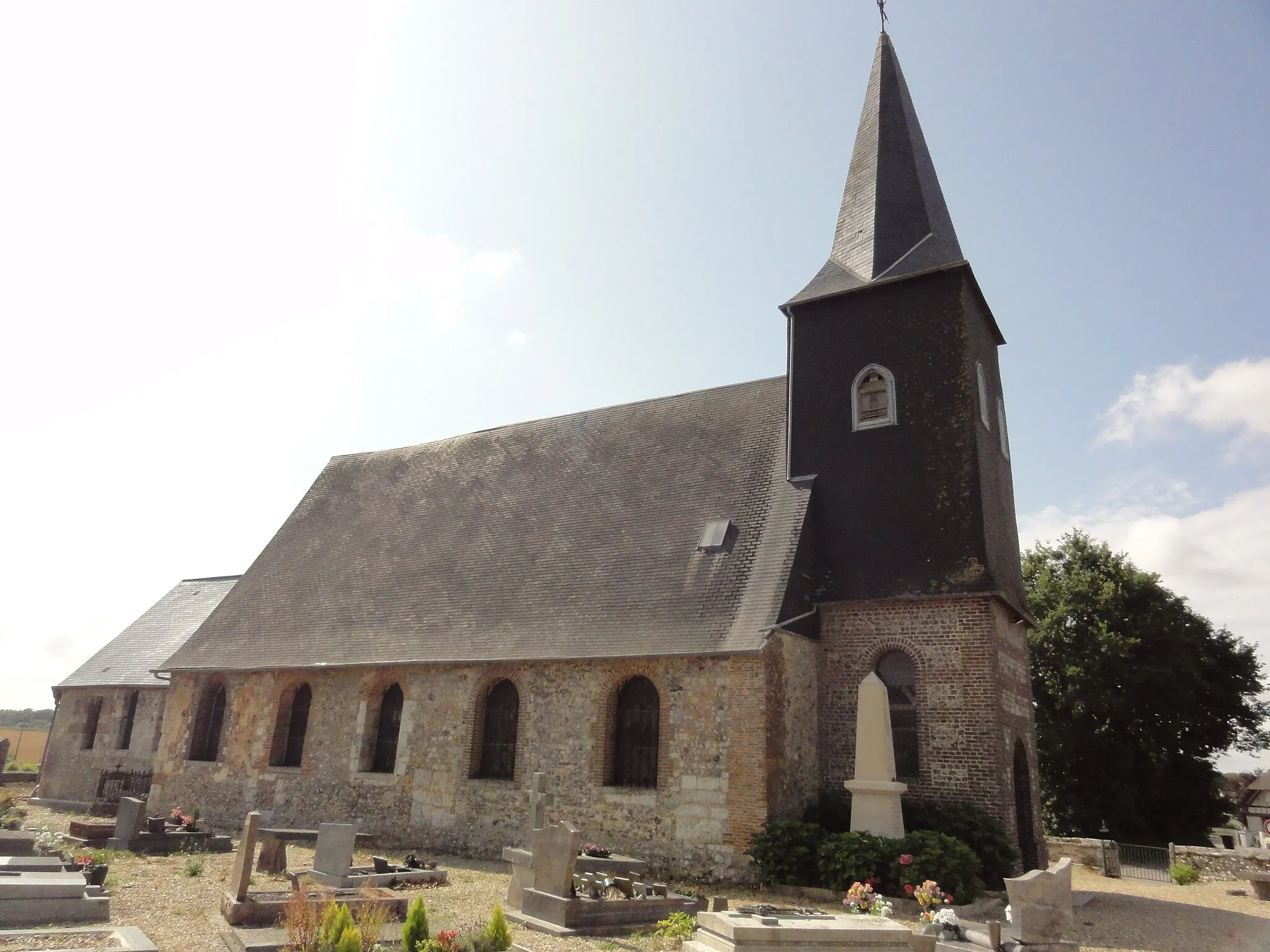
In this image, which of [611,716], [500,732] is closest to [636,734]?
[611,716]

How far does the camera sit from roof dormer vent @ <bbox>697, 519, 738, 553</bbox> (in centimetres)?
1573

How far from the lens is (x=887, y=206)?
18031 millimetres

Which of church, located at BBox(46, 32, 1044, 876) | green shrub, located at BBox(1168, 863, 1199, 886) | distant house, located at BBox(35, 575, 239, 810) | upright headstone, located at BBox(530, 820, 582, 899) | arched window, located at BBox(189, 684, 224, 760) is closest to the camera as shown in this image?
upright headstone, located at BBox(530, 820, 582, 899)

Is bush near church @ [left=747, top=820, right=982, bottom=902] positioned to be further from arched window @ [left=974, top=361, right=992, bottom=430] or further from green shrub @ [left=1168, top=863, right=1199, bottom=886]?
green shrub @ [left=1168, top=863, right=1199, bottom=886]

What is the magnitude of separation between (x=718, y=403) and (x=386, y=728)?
986cm

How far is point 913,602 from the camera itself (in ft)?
47.9

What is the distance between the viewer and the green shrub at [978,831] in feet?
40.5

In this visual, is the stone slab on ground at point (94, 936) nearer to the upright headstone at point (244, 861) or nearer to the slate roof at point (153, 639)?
the upright headstone at point (244, 861)

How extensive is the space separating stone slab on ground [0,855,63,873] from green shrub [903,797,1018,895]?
36.9 feet

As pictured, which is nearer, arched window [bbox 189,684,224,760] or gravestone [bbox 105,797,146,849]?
gravestone [bbox 105,797,146,849]

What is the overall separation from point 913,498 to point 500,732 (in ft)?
28.6

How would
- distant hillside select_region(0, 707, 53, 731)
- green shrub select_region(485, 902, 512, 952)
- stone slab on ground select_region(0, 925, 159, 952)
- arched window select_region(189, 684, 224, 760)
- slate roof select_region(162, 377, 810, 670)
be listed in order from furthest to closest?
distant hillside select_region(0, 707, 53, 731) < arched window select_region(189, 684, 224, 760) < slate roof select_region(162, 377, 810, 670) < green shrub select_region(485, 902, 512, 952) < stone slab on ground select_region(0, 925, 159, 952)

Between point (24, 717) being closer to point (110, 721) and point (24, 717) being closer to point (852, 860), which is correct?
point (110, 721)

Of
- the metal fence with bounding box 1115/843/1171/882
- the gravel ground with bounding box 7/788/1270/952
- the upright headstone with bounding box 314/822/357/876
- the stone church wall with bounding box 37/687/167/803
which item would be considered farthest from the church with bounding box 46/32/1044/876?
the metal fence with bounding box 1115/843/1171/882
